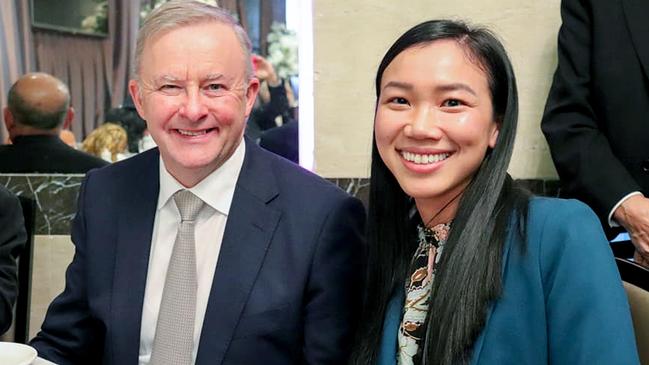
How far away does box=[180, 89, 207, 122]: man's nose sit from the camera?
1487 mm

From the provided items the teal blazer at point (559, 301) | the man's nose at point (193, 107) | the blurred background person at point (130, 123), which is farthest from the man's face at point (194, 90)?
the blurred background person at point (130, 123)

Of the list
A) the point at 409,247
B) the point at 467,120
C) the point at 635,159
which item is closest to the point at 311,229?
the point at 409,247

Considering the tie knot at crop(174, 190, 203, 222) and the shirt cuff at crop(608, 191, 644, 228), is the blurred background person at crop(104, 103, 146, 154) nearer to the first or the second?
the tie knot at crop(174, 190, 203, 222)

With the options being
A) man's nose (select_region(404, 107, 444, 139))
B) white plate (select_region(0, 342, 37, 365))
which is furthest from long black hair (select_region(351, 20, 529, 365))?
white plate (select_region(0, 342, 37, 365))

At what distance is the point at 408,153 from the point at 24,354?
0.76 metres

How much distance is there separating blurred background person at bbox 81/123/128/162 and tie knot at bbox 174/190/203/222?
1379 millimetres

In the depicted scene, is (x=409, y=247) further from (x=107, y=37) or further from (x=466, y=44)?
(x=107, y=37)

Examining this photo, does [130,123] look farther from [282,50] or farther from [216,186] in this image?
[216,186]

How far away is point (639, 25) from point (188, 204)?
4.31 feet

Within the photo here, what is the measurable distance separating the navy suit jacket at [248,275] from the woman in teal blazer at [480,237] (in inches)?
8.1

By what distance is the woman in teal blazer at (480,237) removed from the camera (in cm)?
118

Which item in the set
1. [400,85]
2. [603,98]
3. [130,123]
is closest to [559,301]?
[400,85]

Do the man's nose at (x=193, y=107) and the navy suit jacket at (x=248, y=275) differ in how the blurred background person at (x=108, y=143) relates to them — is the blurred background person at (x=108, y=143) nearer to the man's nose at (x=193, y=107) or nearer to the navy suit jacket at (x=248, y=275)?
the navy suit jacket at (x=248, y=275)

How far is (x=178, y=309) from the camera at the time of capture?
1.51m
